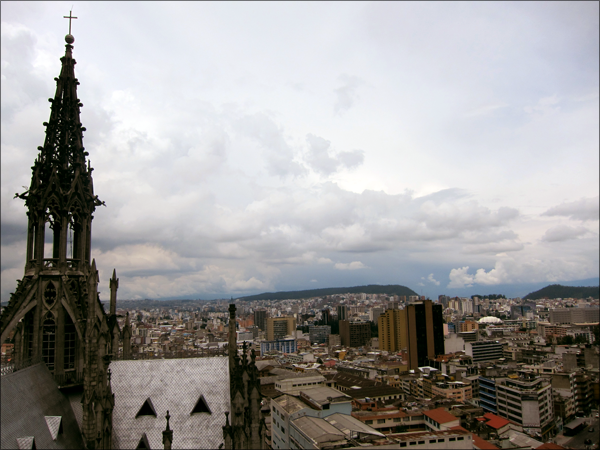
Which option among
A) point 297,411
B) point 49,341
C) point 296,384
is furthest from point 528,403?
point 49,341

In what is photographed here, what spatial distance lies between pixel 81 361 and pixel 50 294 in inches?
159

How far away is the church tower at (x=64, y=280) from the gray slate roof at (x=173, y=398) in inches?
52.9

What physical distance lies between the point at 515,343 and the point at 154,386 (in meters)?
205

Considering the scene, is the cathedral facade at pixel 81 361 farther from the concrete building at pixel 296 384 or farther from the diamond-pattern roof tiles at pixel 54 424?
the concrete building at pixel 296 384

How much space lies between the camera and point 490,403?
319 feet

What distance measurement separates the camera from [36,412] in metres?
21.5

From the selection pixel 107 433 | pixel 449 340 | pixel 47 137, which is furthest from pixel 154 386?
pixel 449 340

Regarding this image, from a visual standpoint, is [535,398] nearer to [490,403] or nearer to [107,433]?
[490,403]

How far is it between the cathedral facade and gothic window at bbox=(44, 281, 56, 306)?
0.18 ft

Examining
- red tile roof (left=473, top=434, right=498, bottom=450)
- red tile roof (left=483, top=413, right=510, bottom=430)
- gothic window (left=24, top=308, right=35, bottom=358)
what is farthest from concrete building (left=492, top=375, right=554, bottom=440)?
gothic window (left=24, top=308, right=35, bottom=358)

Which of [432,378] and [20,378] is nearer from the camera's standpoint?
[20,378]

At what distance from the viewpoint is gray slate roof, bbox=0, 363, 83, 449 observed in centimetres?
1989

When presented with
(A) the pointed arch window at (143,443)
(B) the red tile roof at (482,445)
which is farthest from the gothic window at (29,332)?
(B) the red tile roof at (482,445)

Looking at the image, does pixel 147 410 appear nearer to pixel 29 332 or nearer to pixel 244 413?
pixel 244 413
